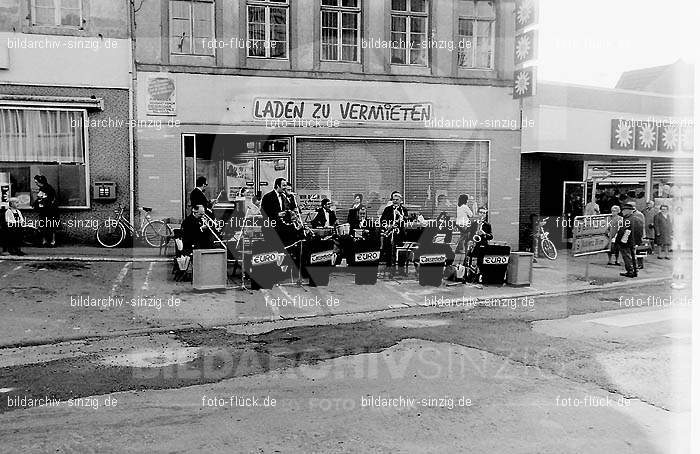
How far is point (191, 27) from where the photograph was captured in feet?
55.7

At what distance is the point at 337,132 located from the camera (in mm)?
18094

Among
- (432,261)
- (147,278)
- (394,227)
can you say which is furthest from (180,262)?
(432,261)

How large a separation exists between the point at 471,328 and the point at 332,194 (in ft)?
30.1

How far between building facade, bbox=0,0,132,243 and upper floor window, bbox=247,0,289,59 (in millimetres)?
3303

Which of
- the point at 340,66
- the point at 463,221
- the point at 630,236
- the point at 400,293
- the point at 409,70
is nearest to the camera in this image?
the point at 400,293

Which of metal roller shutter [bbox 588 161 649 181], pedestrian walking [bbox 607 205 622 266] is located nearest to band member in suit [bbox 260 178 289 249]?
pedestrian walking [bbox 607 205 622 266]

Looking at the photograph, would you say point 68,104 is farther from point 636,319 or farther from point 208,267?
point 636,319

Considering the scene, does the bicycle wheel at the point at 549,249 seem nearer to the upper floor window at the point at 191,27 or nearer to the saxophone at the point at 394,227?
the saxophone at the point at 394,227

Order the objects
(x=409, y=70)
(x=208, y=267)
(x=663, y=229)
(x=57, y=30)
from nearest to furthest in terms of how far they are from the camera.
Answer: (x=208, y=267), (x=57, y=30), (x=409, y=70), (x=663, y=229)

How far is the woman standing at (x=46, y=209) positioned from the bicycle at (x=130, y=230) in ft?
3.50

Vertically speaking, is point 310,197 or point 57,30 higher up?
point 57,30

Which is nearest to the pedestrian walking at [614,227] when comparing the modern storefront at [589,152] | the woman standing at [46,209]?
the modern storefront at [589,152]

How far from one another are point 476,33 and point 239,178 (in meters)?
8.52

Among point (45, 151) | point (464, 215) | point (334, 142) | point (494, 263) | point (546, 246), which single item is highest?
point (334, 142)
